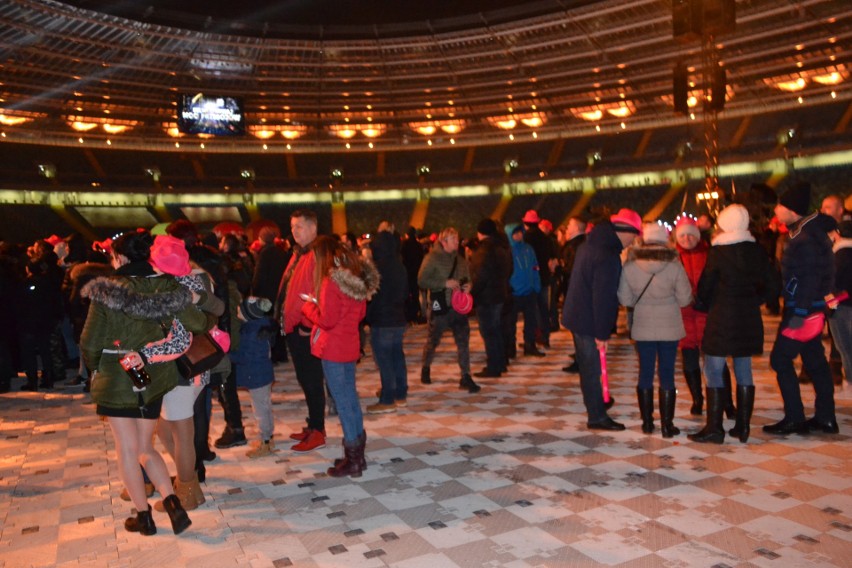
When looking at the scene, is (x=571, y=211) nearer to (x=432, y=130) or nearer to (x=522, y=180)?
(x=522, y=180)

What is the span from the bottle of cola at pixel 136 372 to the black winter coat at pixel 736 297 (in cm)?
412

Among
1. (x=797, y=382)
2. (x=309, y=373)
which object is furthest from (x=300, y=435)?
(x=797, y=382)

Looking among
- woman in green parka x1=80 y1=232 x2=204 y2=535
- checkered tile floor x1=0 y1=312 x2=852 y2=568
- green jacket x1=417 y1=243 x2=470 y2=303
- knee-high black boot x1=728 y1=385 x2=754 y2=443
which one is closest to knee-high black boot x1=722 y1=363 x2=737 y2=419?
checkered tile floor x1=0 y1=312 x2=852 y2=568

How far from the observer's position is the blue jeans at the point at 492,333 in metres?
8.23

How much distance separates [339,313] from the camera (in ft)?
15.8

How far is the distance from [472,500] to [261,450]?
1.99 metres

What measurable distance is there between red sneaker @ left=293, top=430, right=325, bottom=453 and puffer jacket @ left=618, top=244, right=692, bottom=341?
2.75 metres

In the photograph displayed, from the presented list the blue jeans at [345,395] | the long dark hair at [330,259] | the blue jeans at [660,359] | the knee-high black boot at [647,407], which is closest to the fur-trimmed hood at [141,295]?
the long dark hair at [330,259]

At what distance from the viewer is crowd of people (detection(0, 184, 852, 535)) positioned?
3.90 m

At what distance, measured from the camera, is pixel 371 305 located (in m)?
6.75

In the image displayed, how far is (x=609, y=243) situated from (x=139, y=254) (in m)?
3.63

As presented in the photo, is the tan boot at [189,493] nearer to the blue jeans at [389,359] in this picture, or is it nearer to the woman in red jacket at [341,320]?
the woman in red jacket at [341,320]

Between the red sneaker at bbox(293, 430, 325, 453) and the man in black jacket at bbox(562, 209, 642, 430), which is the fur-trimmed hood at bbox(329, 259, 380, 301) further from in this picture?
the man in black jacket at bbox(562, 209, 642, 430)

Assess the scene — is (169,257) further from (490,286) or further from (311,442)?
(490,286)
